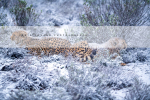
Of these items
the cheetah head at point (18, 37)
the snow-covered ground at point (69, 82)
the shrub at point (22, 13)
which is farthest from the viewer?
the shrub at point (22, 13)

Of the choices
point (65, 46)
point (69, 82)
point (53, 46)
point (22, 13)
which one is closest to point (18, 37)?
point (53, 46)

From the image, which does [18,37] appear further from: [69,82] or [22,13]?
[69,82]

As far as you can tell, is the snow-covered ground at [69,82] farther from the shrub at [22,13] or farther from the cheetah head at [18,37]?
the shrub at [22,13]

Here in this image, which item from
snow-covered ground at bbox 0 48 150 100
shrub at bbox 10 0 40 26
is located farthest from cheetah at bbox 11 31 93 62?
shrub at bbox 10 0 40 26

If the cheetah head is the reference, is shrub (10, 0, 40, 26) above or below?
above

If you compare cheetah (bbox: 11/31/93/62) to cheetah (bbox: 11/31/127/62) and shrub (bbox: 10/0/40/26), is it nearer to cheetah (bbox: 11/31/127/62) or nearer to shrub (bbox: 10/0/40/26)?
cheetah (bbox: 11/31/127/62)

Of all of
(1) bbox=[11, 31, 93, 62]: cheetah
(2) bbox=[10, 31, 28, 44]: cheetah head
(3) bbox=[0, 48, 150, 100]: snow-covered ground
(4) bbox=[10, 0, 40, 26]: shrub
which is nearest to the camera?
(3) bbox=[0, 48, 150, 100]: snow-covered ground

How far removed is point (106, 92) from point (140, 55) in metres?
2.43

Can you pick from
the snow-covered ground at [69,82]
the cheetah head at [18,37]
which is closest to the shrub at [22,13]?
the cheetah head at [18,37]

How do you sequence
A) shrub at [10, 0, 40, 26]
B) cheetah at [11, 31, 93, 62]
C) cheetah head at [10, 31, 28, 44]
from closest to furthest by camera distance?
1. cheetah at [11, 31, 93, 62]
2. cheetah head at [10, 31, 28, 44]
3. shrub at [10, 0, 40, 26]

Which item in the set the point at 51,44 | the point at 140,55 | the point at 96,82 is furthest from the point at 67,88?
the point at 140,55

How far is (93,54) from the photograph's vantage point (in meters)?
4.12

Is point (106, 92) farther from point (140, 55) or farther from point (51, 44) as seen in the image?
point (51, 44)

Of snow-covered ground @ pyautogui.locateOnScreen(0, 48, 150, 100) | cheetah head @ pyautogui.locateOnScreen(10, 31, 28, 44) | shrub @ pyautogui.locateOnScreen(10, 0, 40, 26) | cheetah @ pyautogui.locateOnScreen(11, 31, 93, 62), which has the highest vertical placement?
shrub @ pyautogui.locateOnScreen(10, 0, 40, 26)
